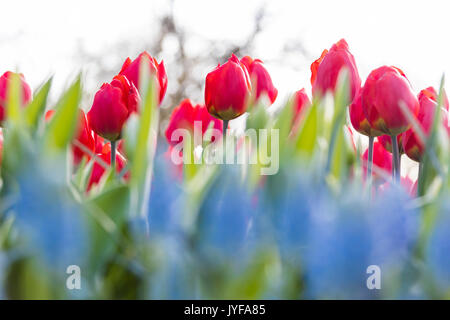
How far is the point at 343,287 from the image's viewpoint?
0.23 metres

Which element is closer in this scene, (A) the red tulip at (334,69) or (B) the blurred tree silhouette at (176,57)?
(A) the red tulip at (334,69)

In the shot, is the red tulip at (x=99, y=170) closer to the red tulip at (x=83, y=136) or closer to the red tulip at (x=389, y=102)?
the red tulip at (x=83, y=136)

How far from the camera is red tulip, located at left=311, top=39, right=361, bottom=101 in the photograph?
1.59ft

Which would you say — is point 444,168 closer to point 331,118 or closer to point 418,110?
point 331,118

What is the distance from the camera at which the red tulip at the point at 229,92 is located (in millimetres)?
575

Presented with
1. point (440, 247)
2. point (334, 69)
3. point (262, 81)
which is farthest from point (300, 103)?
point (440, 247)

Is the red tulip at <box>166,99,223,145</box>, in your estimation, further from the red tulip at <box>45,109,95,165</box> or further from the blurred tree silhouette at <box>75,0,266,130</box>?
the blurred tree silhouette at <box>75,0,266,130</box>

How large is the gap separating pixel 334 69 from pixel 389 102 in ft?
0.18

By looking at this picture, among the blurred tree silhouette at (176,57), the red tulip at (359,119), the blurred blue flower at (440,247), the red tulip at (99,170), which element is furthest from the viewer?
the blurred tree silhouette at (176,57)

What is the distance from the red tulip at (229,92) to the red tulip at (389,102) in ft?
0.46

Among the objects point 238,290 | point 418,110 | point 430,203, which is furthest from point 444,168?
point 418,110

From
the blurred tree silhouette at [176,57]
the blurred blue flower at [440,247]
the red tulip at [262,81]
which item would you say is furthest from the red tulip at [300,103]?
the blurred tree silhouette at [176,57]

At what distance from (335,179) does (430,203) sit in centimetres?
5

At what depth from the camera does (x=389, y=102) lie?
1.54 feet
